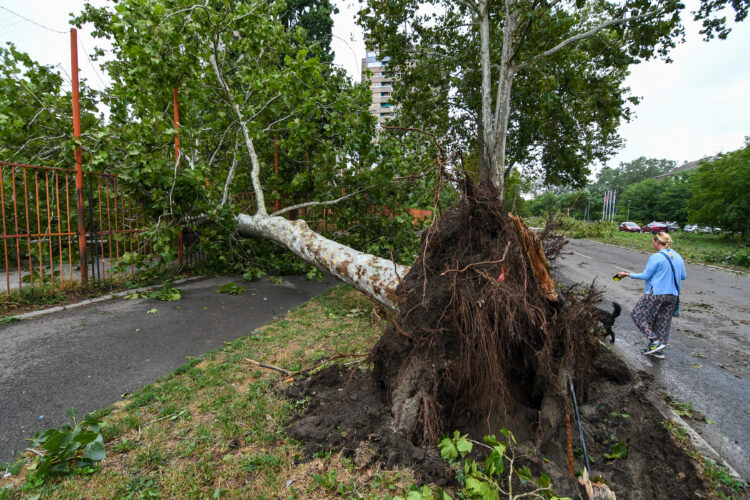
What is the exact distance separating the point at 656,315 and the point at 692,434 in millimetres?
2332

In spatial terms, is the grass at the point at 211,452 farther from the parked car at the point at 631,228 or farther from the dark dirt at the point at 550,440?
the parked car at the point at 631,228

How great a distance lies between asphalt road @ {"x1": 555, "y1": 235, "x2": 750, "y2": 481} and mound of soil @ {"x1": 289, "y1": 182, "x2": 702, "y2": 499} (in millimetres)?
550

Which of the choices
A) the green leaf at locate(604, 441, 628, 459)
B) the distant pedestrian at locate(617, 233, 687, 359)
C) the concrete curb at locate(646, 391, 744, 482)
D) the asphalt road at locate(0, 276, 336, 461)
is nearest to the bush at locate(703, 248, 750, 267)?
the distant pedestrian at locate(617, 233, 687, 359)

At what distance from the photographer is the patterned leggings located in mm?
4723

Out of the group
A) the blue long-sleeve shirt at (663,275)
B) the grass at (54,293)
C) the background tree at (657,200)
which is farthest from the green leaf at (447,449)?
the background tree at (657,200)

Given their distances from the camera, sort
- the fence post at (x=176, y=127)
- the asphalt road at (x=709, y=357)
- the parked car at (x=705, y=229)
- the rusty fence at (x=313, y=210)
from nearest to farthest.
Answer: the asphalt road at (x=709, y=357), the fence post at (x=176, y=127), the rusty fence at (x=313, y=210), the parked car at (x=705, y=229)

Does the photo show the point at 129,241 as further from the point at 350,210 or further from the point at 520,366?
the point at 520,366

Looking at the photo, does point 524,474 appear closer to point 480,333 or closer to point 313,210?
point 480,333

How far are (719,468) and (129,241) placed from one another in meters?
8.42

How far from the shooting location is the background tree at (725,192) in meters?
16.0

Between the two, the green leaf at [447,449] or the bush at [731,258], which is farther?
the bush at [731,258]

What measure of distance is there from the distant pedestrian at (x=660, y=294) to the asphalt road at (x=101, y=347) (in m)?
5.39

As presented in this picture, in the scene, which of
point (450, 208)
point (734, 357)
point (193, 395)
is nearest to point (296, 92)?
point (450, 208)

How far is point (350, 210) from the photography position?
8297mm
